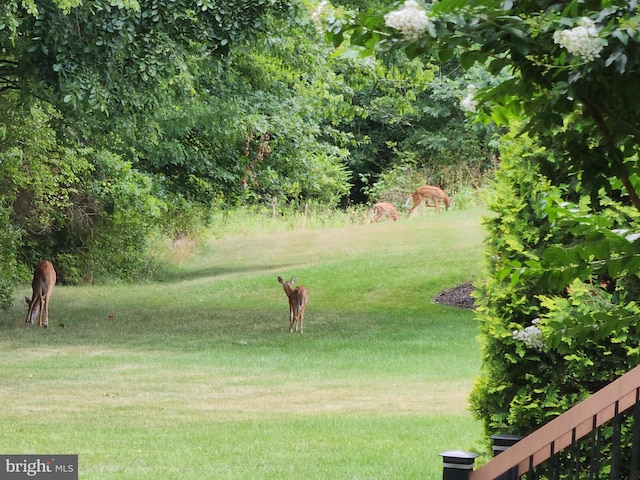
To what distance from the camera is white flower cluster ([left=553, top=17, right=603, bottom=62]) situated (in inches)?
90.7

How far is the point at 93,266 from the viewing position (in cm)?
2556

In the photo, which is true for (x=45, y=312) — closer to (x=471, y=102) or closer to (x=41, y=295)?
(x=41, y=295)

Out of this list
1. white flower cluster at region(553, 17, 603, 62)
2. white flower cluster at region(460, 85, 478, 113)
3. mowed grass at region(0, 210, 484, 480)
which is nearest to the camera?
white flower cluster at region(553, 17, 603, 62)

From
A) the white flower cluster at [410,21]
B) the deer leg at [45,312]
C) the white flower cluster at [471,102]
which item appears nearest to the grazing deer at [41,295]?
the deer leg at [45,312]

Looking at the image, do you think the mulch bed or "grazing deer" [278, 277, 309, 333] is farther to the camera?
the mulch bed

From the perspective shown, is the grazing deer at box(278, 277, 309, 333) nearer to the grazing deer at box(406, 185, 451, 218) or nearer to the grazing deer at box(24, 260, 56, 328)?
the grazing deer at box(24, 260, 56, 328)

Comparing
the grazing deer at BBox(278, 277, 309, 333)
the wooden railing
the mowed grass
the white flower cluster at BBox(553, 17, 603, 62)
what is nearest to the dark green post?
the wooden railing

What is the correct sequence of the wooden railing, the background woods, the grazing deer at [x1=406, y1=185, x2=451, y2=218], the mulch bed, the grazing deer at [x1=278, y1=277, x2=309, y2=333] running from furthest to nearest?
1. the grazing deer at [x1=406, y1=185, x2=451, y2=218]
2. the mulch bed
3. the grazing deer at [x1=278, y1=277, x2=309, y2=333]
4. the background woods
5. the wooden railing

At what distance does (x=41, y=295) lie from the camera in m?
17.0

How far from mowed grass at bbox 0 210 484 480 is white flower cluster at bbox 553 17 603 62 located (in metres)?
4.92

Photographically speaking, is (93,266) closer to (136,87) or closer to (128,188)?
(128,188)

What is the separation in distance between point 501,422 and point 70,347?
995 cm

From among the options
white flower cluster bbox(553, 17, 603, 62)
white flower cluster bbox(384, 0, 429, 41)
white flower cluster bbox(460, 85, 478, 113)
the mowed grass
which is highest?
white flower cluster bbox(384, 0, 429, 41)

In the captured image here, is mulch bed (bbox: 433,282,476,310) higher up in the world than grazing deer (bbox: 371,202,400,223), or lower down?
lower down
